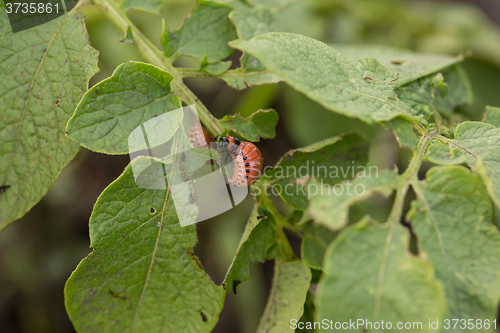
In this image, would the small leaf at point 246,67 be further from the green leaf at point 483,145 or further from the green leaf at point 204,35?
the green leaf at point 483,145

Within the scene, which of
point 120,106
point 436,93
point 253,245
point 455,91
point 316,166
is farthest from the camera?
point 455,91

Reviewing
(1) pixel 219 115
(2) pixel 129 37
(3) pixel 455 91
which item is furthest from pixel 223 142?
(1) pixel 219 115

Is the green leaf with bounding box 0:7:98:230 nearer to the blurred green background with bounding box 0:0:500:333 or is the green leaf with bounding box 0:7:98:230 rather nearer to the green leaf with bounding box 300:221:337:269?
the green leaf with bounding box 300:221:337:269

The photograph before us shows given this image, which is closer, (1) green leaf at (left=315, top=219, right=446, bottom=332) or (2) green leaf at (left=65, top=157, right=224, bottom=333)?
(1) green leaf at (left=315, top=219, right=446, bottom=332)

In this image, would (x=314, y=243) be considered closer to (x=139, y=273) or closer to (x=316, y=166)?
(x=316, y=166)

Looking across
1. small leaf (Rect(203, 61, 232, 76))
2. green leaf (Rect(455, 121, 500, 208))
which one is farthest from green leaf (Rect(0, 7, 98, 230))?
green leaf (Rect(455, 121, 500, 208))
